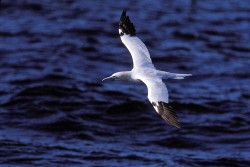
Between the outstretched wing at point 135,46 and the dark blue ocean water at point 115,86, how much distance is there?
3056 mm

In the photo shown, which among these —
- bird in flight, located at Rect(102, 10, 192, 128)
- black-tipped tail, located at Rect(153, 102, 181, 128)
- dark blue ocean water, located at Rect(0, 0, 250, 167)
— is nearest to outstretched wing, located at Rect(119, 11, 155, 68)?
bird in flight, located at Rect(102, 10, 192, 128)

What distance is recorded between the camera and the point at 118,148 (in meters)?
18.1

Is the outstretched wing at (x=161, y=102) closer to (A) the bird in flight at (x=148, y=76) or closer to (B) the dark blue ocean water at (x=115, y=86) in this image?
(A) the bird in flight at (x=148, y=76)

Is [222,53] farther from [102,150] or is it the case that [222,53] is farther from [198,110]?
[102,150]

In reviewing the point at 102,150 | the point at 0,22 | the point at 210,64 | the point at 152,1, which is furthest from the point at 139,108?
the point at 152,1

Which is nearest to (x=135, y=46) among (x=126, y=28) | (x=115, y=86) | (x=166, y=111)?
(x=126, y=28)

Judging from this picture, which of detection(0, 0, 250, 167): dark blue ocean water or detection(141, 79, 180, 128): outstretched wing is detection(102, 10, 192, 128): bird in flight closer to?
detection(141, 79, 180, 128): outstretched wing

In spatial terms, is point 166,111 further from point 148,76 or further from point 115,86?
point 115,86

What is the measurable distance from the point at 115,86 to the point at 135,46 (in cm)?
703

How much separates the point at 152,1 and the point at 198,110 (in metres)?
11.5

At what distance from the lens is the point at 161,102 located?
12.8 meters

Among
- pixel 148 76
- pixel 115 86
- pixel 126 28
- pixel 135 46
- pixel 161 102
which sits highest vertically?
pixel 126 28

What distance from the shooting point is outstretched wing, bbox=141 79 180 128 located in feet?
41.8

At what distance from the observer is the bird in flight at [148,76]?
41.9 ft
